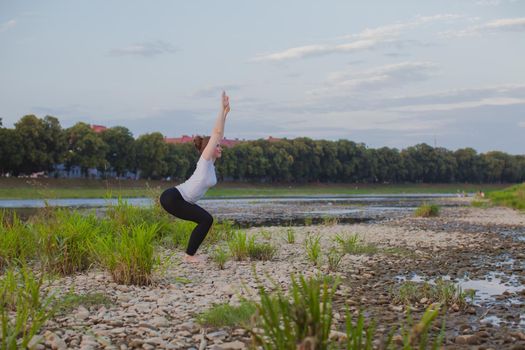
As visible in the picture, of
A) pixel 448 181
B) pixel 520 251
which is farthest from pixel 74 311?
pixel 448 181

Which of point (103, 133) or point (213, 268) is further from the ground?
point (103, 133)

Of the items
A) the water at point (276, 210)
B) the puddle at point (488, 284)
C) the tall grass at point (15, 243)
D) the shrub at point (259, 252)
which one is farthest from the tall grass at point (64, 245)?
the puddle at point (488, 284)

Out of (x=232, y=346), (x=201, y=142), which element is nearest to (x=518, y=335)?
(x=232, y=346)

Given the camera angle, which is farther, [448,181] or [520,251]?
[448,181]

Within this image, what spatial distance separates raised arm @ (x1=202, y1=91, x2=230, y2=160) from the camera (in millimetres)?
9383

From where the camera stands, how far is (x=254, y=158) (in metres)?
102

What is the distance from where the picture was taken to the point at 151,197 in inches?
617

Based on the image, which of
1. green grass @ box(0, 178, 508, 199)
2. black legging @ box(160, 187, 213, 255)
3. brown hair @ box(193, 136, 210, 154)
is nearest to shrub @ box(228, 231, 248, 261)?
black legging @ box(160, 187, 213, 255)

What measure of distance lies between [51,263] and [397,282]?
222 inches

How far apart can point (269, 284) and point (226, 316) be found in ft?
7.99

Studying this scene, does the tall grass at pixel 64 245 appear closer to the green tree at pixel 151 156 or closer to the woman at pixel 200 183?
the woman at pixel 200 183

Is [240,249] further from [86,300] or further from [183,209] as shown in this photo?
[86,300]

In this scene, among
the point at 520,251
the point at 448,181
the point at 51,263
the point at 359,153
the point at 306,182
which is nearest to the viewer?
the point at 51,263

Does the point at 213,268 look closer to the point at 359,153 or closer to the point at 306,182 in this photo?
the point at 306,182
